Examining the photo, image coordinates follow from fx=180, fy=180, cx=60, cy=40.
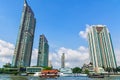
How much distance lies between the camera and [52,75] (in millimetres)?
147500

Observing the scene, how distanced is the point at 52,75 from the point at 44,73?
30.5 feet

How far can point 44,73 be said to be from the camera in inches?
6043
